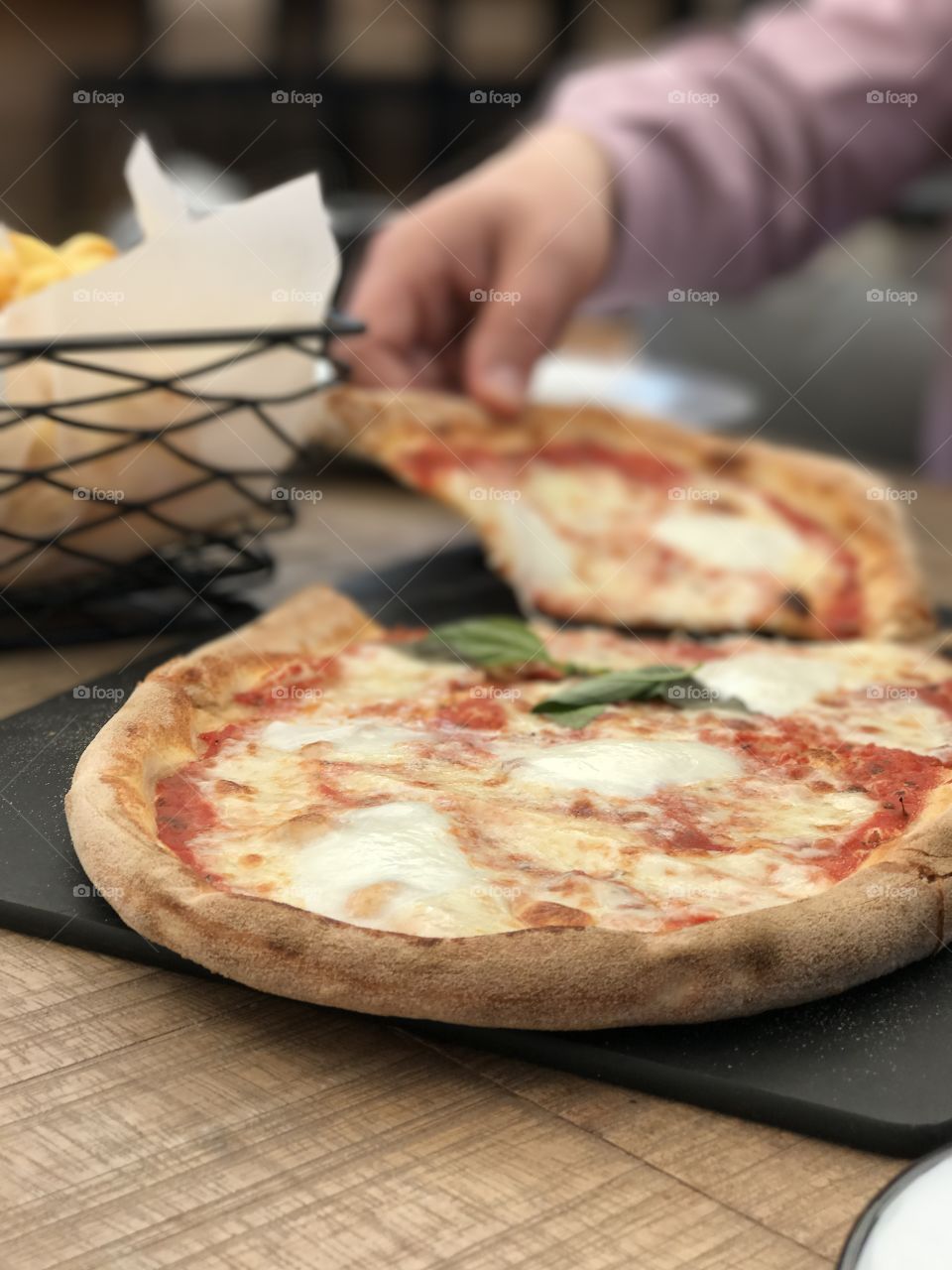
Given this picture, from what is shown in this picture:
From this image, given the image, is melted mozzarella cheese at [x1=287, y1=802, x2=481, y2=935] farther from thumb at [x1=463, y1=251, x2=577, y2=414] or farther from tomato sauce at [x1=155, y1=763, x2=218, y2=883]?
thumb at [x1=463, y1=251, x2=577, y2=414]

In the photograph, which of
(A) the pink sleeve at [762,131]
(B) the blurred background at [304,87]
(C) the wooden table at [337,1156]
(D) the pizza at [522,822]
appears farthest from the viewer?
(B) the blurred background at [304,87]

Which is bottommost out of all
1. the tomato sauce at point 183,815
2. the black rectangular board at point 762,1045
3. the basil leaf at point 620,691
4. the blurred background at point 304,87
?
the black rectangular board at point 762,1045

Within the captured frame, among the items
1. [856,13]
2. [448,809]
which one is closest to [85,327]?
[448,809]

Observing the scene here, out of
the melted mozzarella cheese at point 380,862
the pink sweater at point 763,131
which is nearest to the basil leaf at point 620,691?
the melted mozzarella cheese at point 380,862

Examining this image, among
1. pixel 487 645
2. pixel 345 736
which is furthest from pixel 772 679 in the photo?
pixel 345 736

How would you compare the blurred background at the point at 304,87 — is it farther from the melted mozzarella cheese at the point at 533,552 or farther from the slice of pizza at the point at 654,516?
the melted mozzarella cheese at the point at 533,552

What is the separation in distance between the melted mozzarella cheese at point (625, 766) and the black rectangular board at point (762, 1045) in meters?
0.21

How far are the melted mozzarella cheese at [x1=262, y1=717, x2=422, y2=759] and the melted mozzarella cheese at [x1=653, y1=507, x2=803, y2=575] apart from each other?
0.62 meters

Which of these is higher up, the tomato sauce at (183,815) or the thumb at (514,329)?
the thumb at (514,329)

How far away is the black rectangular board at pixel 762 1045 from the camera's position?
71cm

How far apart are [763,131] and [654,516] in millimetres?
912

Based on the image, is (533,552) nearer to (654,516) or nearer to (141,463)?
(654,516)

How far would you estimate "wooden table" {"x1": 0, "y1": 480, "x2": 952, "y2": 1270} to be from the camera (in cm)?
61

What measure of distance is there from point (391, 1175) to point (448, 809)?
29cm
